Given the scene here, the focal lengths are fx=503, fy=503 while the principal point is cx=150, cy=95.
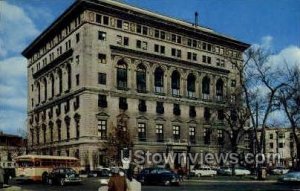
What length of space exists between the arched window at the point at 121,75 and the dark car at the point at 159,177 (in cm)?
3422

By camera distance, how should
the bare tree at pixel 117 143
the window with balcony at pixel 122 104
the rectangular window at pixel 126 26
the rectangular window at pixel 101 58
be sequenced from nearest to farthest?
the bare tree at pixel 117 143, the rectangular window at pixel 101 58, the window with balcony at pixel 122 104, the rectangular window at pixel 126 26

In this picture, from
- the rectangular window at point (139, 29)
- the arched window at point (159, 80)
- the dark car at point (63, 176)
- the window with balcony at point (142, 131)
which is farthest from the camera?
the arched window at point (159, 80)

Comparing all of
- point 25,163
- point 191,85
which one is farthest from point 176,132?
point 25,163

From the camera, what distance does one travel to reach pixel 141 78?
75688mm

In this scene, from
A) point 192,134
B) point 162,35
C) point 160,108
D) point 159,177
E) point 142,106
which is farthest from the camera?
point 192,134

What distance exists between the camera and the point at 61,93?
78062mm

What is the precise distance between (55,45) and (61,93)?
8.18m

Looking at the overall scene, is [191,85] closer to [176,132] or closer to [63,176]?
[176,132]

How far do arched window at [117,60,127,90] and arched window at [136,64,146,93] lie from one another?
7.72 feet

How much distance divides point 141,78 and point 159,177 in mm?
38361

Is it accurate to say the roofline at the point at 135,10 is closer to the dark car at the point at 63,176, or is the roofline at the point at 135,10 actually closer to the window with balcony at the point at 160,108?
the window with balcony at the point at 160,108

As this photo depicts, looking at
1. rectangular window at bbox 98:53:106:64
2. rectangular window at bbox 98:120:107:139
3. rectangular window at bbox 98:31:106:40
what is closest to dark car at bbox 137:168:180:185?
rectangular window at bbox 98:120:107:139

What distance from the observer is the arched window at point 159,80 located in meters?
77.6

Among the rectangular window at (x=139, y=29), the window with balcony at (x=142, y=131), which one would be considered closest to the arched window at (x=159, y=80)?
the window with balcony at (x=142, y=131)
